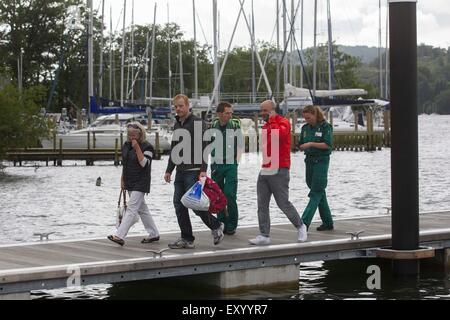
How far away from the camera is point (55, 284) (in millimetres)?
12594

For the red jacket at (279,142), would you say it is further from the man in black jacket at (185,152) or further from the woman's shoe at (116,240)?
the woman's shoe at (116,240)

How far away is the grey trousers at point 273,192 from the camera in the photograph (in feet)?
47.3

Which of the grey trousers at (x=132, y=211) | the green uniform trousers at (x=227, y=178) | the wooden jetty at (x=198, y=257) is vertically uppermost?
the green uniform trousers at (x=227, y=178)

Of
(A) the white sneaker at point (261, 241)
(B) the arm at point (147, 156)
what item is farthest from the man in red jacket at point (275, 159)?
(B) the arm at point (147, 156)

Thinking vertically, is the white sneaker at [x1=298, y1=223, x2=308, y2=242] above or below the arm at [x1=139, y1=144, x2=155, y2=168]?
below

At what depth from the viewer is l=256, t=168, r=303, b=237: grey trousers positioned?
14406mm

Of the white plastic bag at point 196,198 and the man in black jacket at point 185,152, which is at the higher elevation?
the man in black jacket at point 185,152

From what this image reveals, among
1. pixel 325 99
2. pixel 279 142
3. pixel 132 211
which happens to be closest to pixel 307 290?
pixel 279 142

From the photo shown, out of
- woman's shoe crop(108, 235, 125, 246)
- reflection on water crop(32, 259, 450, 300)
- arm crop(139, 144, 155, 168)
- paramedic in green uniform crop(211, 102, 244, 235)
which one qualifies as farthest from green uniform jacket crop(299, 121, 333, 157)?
woman's shoe crop(108, 235, 125, 246)

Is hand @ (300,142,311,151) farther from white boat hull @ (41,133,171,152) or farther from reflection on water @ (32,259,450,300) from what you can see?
white boat hull @ (41,133,171,152)

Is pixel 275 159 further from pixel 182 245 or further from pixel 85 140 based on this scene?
pixel 85 140

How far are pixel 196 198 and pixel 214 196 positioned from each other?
349 mm

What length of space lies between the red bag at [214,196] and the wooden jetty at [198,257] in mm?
570

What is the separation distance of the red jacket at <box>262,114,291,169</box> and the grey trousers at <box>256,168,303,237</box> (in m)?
0.11
